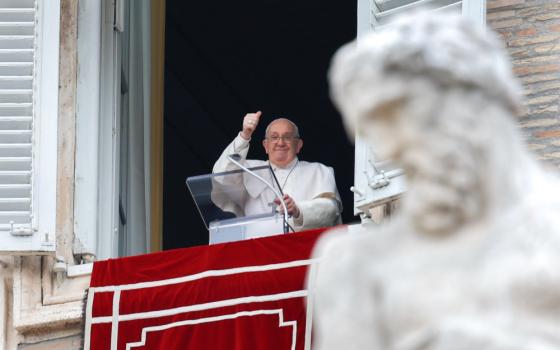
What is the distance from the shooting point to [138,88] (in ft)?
50.5

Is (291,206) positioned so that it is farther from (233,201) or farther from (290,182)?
(290,182)

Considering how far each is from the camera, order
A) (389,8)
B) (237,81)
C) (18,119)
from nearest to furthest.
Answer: (389,8) → (18,119) → (237,81)

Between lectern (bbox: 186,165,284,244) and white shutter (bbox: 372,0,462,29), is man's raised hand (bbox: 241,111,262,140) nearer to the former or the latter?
lectern (bbox: 186,165,284,244)

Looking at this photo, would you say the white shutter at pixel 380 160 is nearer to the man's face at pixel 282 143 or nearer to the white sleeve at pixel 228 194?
the white sleeve at pixel 228 194

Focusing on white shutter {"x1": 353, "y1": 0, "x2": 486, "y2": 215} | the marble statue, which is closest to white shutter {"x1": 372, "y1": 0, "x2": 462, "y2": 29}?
white shutter {"x1": 353, "y1": 0, "x2": 486, "y2": 215}

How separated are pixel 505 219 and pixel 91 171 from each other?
33.9 feet

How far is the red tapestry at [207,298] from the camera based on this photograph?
13391mm

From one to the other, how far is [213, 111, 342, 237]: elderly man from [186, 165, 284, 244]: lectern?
0.02 meters

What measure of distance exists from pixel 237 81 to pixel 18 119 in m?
6.64

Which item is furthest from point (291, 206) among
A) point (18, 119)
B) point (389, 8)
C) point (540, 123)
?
point (18, 119)

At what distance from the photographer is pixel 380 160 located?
1245cm

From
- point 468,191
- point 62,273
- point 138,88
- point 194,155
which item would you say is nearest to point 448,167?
point 468,191

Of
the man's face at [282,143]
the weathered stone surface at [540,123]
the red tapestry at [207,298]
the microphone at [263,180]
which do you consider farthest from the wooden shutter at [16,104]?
the weathered stone surface at [540,123]

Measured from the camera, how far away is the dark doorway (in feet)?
65.1
